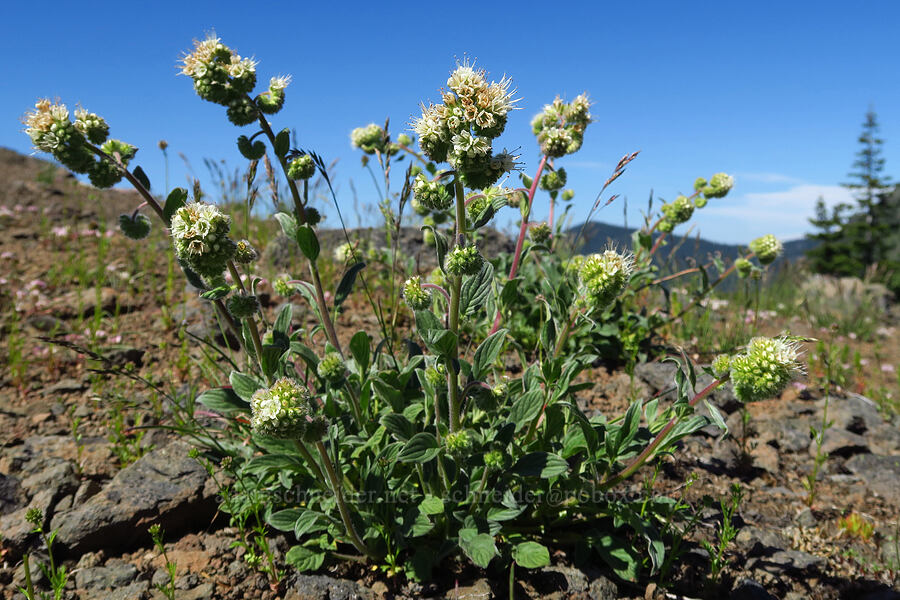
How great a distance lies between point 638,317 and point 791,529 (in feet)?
6.26

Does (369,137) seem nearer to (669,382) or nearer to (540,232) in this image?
(540,232)

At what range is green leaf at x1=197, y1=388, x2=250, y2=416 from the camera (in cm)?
236

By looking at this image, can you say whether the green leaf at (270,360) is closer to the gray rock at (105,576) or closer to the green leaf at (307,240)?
the green leaf at (307,240)

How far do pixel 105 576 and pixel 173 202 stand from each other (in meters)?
1.70

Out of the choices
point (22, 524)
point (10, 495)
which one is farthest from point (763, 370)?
point (10, 495)

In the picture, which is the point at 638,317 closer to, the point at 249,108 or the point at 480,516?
the point at 480,516

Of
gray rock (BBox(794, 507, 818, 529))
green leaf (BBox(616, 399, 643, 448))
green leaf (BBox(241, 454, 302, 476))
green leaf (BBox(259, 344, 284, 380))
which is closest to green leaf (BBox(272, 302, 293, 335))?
green leaf (BBox(259, 344, 284, 380))

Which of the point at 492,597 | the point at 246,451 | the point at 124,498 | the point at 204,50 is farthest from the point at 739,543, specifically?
the point at 204,50

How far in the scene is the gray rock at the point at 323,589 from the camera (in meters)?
2.26

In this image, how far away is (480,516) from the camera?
7.77 ft

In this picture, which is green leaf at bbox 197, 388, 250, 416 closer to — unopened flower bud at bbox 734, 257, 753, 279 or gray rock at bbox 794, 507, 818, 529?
gray rock at bbox 794, 507, 818, 529

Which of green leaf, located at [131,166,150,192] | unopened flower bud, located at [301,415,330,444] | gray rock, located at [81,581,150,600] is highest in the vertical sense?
green leaf, located at [131,166,150,192]

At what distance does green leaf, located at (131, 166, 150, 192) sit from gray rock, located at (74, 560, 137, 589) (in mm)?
1679

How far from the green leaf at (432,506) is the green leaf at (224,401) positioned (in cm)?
86
